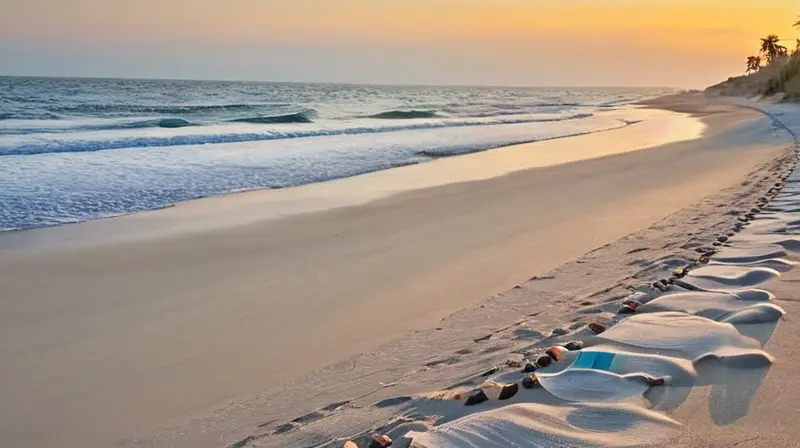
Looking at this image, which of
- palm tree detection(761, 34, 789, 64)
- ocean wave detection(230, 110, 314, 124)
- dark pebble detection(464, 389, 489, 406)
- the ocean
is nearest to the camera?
dark pebble detection(464, 389, 489, 406)

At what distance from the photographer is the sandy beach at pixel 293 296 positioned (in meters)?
2.97

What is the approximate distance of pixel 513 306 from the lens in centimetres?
419

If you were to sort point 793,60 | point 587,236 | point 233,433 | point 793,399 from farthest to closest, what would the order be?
1. point 793,60
2. point 587,236
3. point 233,433
4. point 793,399

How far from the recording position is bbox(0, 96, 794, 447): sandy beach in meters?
2.97

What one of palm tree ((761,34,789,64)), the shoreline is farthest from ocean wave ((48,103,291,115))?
palm tree ((761,34,789,64))

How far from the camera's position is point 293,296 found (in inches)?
181

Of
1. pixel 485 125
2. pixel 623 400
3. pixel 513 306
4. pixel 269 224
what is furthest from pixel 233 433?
pixel 485 125

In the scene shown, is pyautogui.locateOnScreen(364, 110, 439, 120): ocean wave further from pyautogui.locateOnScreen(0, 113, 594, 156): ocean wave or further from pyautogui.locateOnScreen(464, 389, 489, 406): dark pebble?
pyautogui.locateOnScreen(464, 389, 489, 406): dark pebble

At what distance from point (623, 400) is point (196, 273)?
3.75 m

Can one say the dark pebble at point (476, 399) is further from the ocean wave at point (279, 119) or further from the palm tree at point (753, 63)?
the palm tree at point (753, 63)

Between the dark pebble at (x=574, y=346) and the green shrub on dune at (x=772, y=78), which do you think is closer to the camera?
the dark pebble at (x=574, y=346)

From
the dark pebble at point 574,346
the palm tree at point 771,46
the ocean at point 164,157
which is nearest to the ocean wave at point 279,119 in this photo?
the ocean at point 164,157

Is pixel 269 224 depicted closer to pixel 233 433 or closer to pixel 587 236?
pixel 587 236

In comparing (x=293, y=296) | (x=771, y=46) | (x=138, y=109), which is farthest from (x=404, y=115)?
(x=771, y=46)
